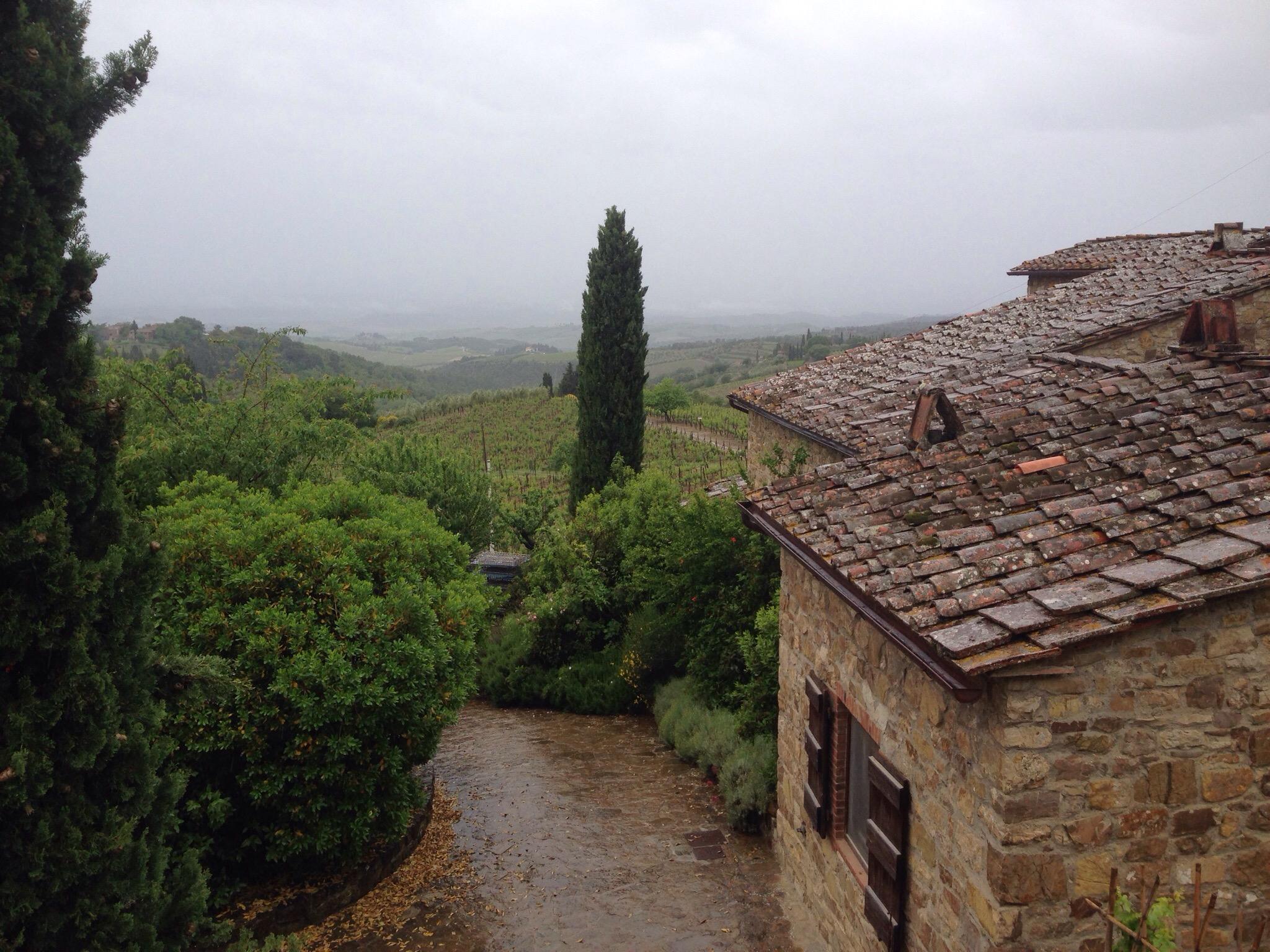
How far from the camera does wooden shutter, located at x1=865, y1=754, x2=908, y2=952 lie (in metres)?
A: 5.55

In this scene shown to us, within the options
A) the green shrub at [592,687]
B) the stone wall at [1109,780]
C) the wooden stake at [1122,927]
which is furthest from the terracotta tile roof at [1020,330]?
the wooden stake at [1122,927]

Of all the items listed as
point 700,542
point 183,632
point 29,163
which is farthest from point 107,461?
point 700,542

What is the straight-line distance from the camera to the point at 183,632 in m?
8.30

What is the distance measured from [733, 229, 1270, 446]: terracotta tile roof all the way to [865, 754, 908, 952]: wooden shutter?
5321 mm

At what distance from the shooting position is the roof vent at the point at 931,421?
23.5 ft

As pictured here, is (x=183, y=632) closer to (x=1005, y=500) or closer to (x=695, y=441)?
(x=1005, y=500)

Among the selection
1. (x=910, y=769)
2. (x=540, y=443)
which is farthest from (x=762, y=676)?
(x=540, y=443)

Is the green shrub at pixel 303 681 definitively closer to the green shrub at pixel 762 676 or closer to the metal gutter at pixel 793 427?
the green shrub at pixel 762 676

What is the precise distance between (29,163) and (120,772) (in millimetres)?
3554

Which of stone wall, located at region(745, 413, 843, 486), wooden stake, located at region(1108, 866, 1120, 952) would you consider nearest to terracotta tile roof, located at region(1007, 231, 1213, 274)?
stone wall, located at region(745, 413, 843, 486)

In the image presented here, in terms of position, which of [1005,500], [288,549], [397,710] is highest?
[1005,500]

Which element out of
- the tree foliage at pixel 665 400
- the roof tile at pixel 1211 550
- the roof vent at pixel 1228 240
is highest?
the roof vent at pixel 1228 240

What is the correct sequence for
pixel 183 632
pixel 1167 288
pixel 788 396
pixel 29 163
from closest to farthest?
pixel 29 163 < pixel 183 632 < pixel 1167 288 < pixel 788 396

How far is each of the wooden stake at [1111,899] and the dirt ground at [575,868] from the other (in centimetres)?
360
